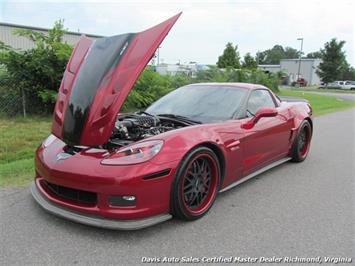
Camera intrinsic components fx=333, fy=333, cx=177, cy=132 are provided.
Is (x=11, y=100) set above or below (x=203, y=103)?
below

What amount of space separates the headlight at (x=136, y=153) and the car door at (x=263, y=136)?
49.9 inches

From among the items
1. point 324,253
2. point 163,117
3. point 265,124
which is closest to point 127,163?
point 163,117

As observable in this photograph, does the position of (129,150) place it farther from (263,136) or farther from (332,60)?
(332,60)

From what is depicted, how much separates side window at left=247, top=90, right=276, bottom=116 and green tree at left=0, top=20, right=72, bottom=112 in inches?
212

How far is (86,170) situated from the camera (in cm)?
282

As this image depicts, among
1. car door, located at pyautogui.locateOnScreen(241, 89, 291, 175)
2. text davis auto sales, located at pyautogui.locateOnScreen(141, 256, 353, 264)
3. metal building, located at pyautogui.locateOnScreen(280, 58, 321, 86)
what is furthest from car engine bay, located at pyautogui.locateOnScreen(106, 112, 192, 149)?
metal building, located at pyautogui.locateOnScreen(280, 58, 321, 86)

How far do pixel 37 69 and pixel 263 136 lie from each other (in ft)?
20.7

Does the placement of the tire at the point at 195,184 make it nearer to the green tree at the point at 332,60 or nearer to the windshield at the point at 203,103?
the windshield at the point at 203,103

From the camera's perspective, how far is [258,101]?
15.4 feet

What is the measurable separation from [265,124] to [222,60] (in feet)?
95.5

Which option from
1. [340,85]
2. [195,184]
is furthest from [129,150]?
[340,85]

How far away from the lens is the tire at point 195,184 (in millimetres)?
3016

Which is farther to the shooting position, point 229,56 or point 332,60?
point 332,60

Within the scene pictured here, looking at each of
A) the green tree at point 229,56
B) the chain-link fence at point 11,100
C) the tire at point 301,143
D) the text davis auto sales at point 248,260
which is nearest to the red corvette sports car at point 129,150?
the text davis auto sales at point 248,260
